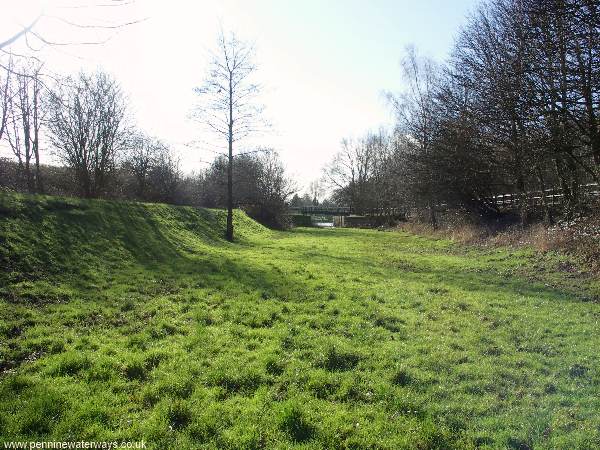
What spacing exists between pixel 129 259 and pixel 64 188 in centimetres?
1623

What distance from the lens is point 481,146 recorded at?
2209 centimetres

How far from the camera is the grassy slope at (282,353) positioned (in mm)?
4148

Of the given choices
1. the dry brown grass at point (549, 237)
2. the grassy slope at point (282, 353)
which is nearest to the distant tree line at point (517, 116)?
the dry brown grass at point (549, 237)

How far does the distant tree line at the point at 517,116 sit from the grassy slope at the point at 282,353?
611 centimetres

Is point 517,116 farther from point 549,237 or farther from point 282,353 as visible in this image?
point 282,353

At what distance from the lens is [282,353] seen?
6133 mm

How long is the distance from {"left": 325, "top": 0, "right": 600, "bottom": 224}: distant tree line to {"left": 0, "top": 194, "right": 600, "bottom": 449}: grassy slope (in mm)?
6106

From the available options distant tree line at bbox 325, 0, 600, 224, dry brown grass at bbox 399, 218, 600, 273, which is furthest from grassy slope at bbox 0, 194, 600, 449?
distant tree line at bbox 325, 0, 600, 224

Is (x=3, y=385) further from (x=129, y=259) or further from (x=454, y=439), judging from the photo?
(x=129, y=259)

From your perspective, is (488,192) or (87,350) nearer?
(87,350)

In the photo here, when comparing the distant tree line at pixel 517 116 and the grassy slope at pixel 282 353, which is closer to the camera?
the grassy slope at pixel 282 353

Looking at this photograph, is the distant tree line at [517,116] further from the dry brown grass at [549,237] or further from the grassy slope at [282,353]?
the grassy slope at [282,353]

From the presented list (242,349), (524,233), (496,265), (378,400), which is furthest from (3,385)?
(524,233)

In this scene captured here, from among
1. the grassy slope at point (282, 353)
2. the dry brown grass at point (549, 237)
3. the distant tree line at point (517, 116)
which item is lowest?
the grassy slope at point (282, 353)
